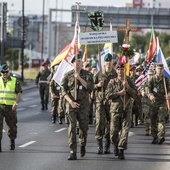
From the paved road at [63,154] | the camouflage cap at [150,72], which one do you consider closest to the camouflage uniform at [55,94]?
the paved road at [63,154]

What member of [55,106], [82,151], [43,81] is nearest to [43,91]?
[43,81]

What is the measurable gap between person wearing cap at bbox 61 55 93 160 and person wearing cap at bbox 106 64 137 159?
0.51 meters

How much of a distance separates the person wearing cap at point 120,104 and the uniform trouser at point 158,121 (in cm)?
246

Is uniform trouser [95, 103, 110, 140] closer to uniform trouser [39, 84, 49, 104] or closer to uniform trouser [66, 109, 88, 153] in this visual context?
uniform trouser [66, 109, 88, 153]

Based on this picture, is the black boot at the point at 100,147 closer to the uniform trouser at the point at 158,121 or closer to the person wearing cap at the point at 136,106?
the uniform trouser at the point at 158,121

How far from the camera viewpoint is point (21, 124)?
22156 mm

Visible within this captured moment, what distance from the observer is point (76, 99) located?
45.2 feet

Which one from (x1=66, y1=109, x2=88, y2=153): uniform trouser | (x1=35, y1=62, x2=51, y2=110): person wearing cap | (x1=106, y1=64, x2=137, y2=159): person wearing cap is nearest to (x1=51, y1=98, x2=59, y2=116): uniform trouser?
(x1=35, y1=62, x2=51, y2=110): person wearing cap

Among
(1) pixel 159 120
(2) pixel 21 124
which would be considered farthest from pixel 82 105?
(2) pixel 21 124

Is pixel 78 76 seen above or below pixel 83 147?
above

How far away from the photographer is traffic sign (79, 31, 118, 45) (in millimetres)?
14641

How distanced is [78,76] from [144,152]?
2.50 metres

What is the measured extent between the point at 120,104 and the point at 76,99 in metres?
0.89

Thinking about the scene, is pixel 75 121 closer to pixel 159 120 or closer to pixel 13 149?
pixel 13 149
